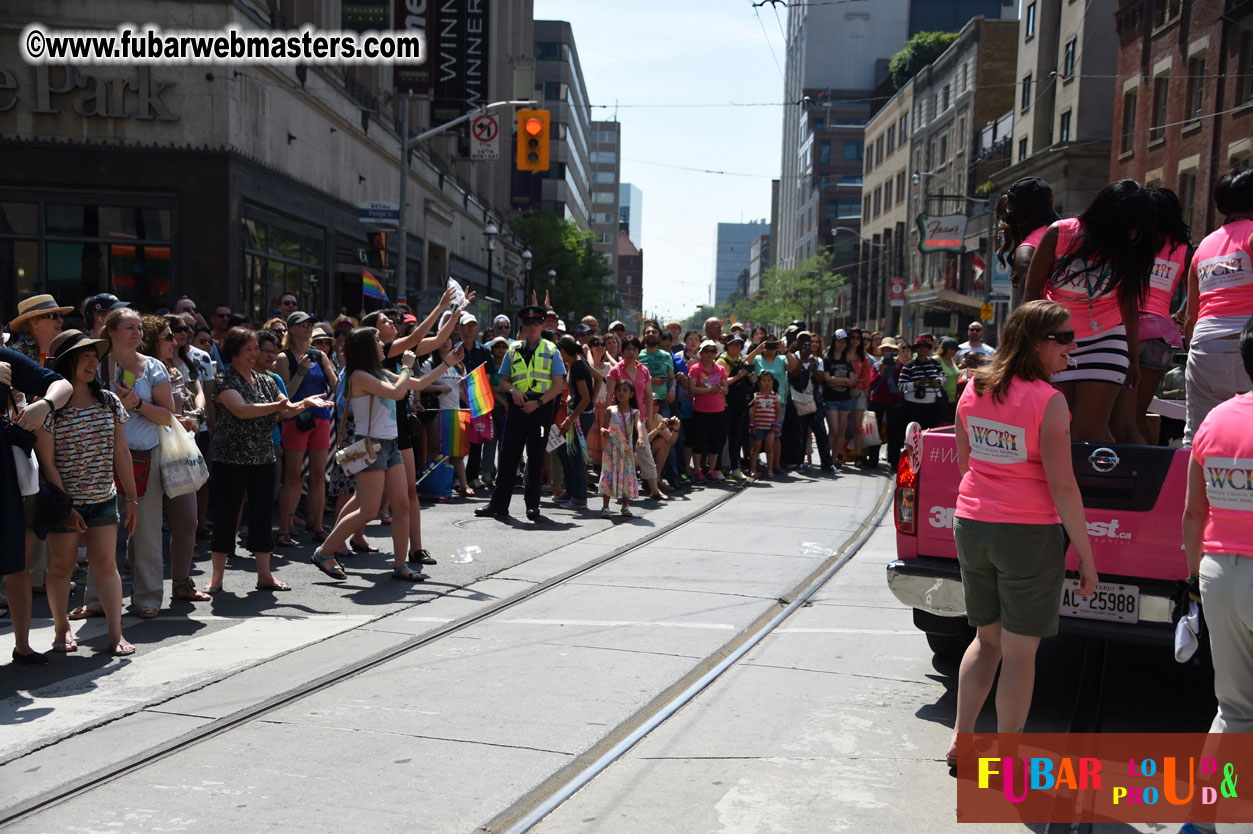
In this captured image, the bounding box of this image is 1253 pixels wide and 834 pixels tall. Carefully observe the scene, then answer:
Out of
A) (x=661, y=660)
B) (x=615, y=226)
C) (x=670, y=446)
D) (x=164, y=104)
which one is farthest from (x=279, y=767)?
(x=615, y=226)

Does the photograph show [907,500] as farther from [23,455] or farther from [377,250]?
[377,250]

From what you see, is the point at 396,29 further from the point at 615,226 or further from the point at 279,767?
the point at 615,226

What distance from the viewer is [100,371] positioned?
7992 mm

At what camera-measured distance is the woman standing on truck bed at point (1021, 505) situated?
14.1 ft

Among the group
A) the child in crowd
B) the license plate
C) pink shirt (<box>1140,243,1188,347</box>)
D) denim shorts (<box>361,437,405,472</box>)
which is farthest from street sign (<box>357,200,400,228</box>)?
the license plate

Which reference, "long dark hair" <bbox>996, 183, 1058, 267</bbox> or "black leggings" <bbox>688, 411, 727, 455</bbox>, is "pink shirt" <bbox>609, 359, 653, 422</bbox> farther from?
"long dark hair" <bbox>996, 183, 1058, 267</bbox>

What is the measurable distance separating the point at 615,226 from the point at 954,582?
151069 millimetres

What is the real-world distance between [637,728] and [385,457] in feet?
13.0

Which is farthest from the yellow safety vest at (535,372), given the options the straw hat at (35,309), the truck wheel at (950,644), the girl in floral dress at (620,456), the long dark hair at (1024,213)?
the truck wheel at (950,644)

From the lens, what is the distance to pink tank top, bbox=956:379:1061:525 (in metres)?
4.34

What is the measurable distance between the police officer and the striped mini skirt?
6.83 metres

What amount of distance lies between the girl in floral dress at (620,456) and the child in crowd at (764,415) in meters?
4.51

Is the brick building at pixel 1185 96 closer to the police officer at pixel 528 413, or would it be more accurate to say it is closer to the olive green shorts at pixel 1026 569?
the police officer at pixel 528 413

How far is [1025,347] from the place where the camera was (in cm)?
441
